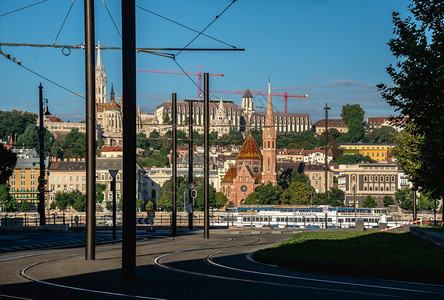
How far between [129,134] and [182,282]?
345 cm

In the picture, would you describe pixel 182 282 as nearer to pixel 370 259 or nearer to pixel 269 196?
pixel 370 259

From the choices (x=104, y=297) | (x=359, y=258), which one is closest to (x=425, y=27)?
(x=359, y=258)

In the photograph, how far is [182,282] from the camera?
16375 millimetres

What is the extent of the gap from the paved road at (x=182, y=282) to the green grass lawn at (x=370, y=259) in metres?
0.67

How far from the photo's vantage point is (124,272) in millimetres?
16969

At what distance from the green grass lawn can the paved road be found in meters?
0.67

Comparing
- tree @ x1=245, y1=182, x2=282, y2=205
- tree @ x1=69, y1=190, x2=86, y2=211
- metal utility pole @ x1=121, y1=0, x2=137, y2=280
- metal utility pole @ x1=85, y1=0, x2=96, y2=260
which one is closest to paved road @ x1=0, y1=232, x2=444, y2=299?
metal utility pole @ x1=121, y1=0, x2=137, y2=280

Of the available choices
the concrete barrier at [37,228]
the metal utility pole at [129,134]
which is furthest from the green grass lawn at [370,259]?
the concrete barrier at [37,228]

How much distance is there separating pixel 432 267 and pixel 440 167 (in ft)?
49.2

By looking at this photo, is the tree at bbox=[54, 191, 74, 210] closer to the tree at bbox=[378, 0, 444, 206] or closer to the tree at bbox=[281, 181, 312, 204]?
the tree at bbox=[281, 181, 312, 204]

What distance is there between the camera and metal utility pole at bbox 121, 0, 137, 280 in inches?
665

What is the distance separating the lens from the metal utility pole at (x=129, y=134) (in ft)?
55.4

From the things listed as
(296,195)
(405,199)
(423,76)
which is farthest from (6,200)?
(423,76)

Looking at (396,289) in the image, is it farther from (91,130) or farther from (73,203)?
(73,203)
